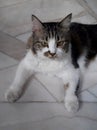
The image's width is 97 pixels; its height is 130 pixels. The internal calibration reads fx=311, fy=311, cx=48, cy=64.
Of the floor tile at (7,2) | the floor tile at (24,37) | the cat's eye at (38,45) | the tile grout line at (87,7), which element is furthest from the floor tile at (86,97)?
the floor tile at (7,2)

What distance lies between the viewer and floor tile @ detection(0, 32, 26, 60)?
2.08 metres

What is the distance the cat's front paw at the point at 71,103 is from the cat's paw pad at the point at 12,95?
277mm

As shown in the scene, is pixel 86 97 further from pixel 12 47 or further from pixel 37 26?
pixel 12 47

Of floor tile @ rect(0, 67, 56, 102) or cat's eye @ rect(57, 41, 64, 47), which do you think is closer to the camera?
cat's eye @ rect(57, 41, 64, 47)

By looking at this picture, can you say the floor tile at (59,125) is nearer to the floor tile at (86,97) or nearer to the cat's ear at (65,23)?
the floor tile at (86,97)

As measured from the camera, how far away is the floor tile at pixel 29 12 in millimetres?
2336

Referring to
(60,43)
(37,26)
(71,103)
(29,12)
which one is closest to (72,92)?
(71,103)

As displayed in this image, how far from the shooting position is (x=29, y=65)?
71.4 inches

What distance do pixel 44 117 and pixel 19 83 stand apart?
0.26m

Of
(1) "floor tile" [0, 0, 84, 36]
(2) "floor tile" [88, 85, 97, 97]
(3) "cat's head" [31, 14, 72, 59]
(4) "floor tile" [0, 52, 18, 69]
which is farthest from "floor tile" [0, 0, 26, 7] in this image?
(2) "floor tile" [88, 85, 97, 97]

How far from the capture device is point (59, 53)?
1636 millimetres

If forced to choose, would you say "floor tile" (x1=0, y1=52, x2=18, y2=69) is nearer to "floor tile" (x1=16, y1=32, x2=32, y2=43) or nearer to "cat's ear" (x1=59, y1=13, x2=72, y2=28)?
"floor tile" (x1=16, y1=32, x2=32, y2=43)

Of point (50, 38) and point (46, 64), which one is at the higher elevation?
point (50, 38)

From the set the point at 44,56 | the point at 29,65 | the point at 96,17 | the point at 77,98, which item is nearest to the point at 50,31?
the point at 44,56
